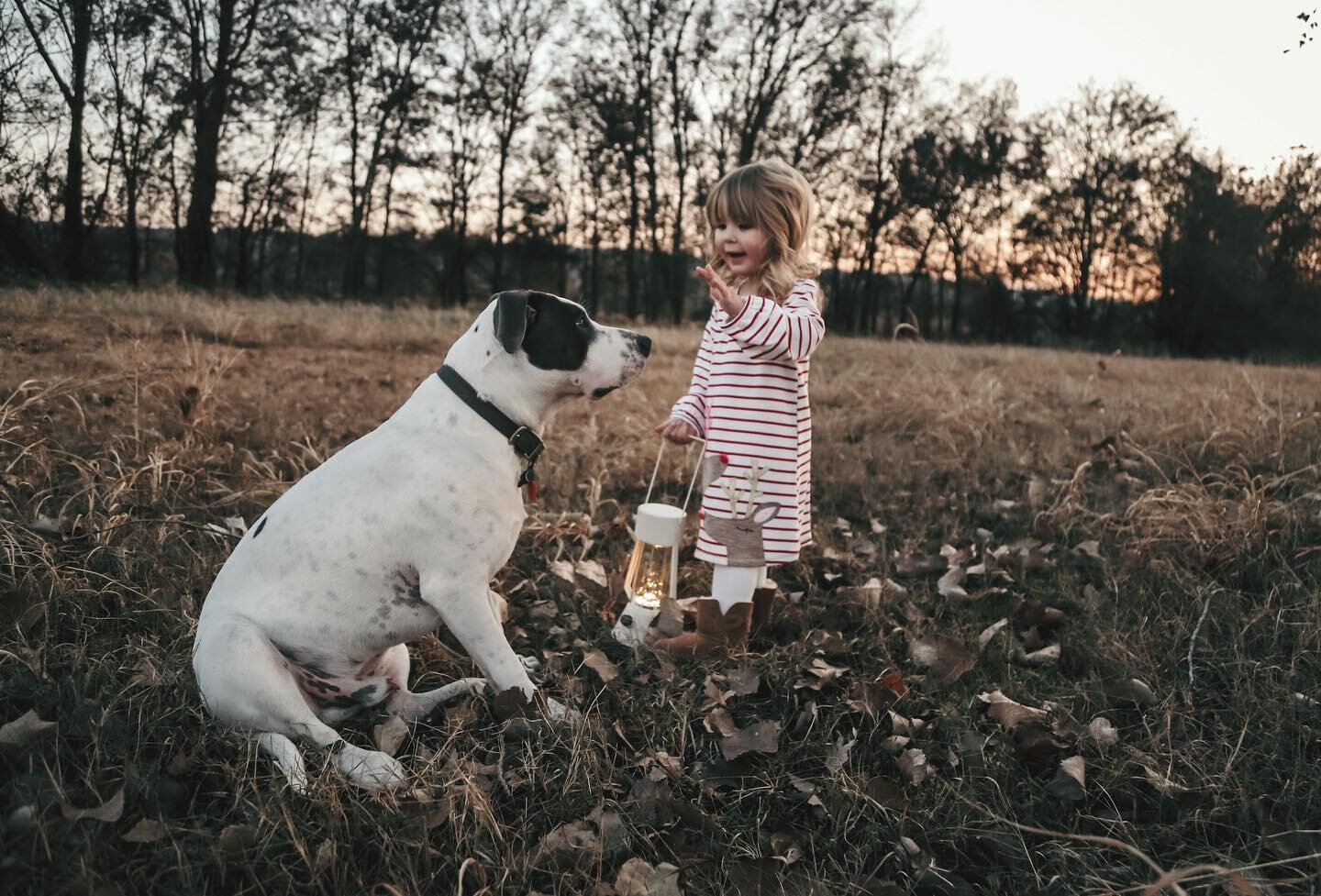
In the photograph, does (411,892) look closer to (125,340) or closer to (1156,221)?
(125,340)

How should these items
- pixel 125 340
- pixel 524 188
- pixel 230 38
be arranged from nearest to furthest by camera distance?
pixel 125 340, pixel 230 38, pixel 524 188

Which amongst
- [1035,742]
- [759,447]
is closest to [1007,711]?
[1035,742]

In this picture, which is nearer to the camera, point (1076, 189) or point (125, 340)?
point (125, 340)

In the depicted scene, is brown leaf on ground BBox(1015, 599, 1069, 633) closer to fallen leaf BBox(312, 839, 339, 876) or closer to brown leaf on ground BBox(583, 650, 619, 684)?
brown leaf on ground BBox(583, 650, 619, 684)

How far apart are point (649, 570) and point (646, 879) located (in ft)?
5.87

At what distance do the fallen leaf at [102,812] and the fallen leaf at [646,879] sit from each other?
1227 millimetres

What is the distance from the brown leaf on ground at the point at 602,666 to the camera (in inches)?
110

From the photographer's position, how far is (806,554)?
4270 millimetres

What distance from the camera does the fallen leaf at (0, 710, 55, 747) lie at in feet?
6.79

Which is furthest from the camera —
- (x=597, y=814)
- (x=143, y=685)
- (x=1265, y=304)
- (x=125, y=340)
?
(x=1265, y=304)

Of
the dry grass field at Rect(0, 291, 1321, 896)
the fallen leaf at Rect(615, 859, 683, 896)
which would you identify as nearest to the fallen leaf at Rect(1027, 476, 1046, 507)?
the dry grass field at Rect(0, 291, 1321, 896)

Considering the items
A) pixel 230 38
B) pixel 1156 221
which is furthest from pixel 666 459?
pixel 1156 221

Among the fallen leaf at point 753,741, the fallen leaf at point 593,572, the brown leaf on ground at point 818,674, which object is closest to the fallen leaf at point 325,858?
the fallen leaf at point 753,741

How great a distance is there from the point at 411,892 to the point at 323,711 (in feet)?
3.35
